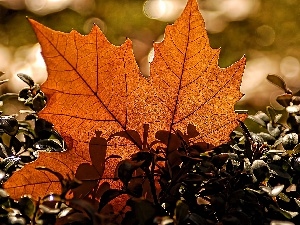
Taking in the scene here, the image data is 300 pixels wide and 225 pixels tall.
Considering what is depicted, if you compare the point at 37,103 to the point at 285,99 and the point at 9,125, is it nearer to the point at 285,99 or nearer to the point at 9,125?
the point at 9,125

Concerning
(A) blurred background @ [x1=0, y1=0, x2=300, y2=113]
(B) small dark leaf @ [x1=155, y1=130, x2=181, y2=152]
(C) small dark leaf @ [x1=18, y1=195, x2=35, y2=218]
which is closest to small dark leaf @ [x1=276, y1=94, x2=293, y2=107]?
(B) small dark leaf @ [x1=155, y1=130, x2=181, y2=152]

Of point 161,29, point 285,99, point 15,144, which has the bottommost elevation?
point 15,144

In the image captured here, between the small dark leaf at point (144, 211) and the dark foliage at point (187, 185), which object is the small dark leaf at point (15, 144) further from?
the small dark leaf at point (144, 211)

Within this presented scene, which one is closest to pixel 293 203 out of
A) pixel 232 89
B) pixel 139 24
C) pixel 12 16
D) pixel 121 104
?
pixel 232 89

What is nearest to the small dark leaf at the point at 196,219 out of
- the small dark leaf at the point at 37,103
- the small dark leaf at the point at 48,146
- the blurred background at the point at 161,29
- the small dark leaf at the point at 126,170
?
the small dark leaf at the point at 126,170

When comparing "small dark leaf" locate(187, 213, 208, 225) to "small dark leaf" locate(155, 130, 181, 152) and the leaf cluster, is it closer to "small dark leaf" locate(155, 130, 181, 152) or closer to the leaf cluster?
"small dark leaf" locate(155, 130, 181, 152)

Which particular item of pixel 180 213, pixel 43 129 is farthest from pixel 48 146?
pixel 180 213
